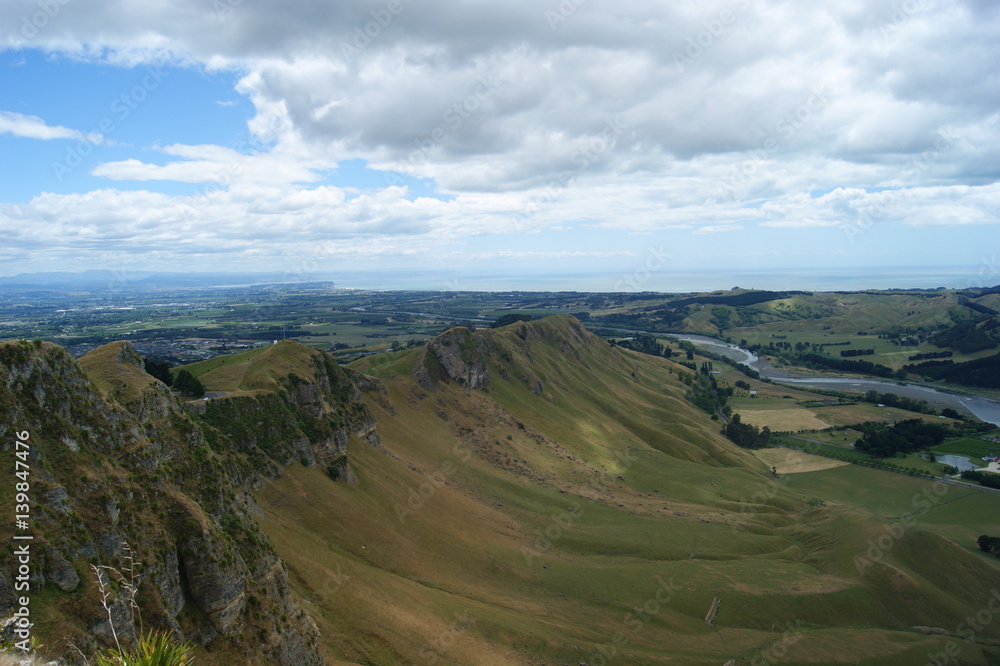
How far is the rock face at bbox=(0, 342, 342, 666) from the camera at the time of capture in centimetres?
2873

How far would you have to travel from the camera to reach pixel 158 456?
3925cm

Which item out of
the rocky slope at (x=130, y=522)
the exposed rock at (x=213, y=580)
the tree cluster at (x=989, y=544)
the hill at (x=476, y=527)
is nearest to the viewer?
the rocky slope at (x=130, y=522)

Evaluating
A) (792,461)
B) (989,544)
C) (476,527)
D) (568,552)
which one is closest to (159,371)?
(476,527)

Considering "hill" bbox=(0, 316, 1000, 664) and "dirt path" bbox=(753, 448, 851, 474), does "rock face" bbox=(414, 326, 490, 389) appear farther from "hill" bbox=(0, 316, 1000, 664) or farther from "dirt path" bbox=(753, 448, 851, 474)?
"dirt path" bbox=(753, 448, 851, 474)

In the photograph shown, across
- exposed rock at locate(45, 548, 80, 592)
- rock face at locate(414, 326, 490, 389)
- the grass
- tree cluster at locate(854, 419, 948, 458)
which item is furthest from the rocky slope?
the grass

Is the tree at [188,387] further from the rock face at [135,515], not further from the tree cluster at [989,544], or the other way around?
the tree cluster at [989,544]

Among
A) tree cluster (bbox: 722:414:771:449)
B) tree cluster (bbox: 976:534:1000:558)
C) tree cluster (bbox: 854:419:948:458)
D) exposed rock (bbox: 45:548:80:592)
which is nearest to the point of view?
exposed rock (bbox: 45:548:80:592)

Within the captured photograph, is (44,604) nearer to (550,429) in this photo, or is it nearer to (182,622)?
(182,622)

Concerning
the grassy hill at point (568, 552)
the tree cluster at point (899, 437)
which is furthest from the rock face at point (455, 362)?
the tree cluster at point (899, 437)

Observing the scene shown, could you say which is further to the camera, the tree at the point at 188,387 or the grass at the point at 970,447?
the grass at the point at 970,447

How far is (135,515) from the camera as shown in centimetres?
3384

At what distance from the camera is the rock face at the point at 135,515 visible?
1131 inches

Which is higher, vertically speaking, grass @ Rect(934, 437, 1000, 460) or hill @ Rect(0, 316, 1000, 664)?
hill @ Rect(0, 316, 1000, 664)

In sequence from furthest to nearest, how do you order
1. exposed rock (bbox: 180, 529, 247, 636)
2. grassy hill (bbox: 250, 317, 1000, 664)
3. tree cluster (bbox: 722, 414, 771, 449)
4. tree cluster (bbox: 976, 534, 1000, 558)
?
tree cluster (bbox: 722, 414, 771, 449), tree cluster (bbox: 976, 534, 1000, 558), grassy hill (bbox: 250, 317, 1000, 664), exposed rock (bbox: 180, 529, 247, 636)
